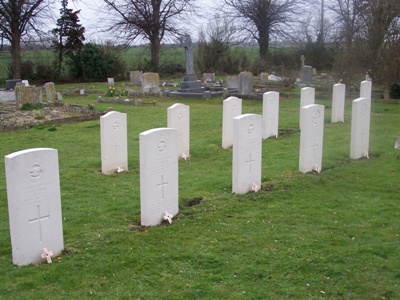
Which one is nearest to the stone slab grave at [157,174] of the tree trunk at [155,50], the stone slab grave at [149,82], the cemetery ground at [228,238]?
the cemetery ground at [228,238]

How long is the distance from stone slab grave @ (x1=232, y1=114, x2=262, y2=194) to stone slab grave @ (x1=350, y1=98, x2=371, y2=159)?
308 cm

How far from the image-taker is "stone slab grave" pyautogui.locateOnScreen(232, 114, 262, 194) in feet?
24.6

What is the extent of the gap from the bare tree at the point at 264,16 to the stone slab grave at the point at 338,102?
28451 millimetres

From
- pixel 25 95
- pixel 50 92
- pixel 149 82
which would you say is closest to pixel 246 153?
pixel 25 95

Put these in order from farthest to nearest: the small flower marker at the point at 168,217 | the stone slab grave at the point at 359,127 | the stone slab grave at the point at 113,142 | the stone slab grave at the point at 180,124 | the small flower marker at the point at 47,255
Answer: the stone slab grave at the point at 180,124 → the stone slab grave at the point at 359,127 → the stone slab grave at the point at 113,142 → the small flower marker at the point at 168,217 → the small flower marker at the point at 47,255

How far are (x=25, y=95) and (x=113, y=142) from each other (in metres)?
12.5

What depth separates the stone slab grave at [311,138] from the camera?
340 inches

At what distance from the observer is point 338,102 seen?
50.3ft

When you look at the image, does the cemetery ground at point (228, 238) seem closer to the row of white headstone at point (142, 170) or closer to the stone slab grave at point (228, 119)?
the row of white headstone at point (142, 170)

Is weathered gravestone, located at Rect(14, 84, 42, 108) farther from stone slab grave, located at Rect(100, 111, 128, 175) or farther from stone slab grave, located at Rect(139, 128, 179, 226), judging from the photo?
stone slab grave, located at Rect(139, 128, 179, 226)

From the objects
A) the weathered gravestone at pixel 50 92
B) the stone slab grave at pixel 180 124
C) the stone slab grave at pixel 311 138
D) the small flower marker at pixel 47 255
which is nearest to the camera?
the small flower marker at pixel 47 255

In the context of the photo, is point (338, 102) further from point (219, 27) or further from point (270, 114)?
point (219, 27)

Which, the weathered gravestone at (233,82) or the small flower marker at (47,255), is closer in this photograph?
the small flower marker at (47,255)

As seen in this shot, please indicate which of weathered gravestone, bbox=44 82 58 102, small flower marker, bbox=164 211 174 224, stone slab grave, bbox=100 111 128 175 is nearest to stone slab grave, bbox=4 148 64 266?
small flower marker, bbox=164 211 174 224
